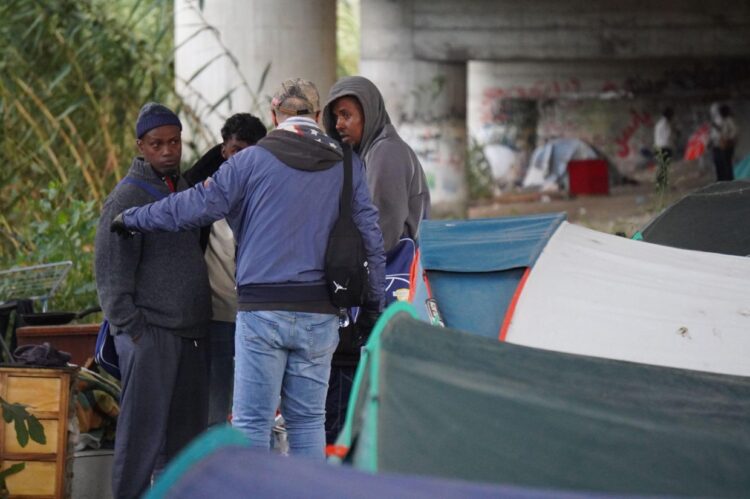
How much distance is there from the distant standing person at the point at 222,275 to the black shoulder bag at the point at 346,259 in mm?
685

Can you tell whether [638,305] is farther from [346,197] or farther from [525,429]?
[525,429]

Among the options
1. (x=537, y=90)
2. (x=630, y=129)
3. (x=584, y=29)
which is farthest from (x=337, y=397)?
(x=537, y=90)

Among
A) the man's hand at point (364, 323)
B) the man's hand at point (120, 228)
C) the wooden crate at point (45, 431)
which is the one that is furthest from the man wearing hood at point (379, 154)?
the man's hand at point (120, 228)

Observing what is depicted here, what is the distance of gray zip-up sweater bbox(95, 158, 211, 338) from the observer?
5.80 metres

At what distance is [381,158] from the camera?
6.77 m

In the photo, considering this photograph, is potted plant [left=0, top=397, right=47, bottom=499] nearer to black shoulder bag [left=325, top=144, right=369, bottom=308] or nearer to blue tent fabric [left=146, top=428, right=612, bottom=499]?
black shoulder bag [left=325, top=144, right=369, bottom=308]

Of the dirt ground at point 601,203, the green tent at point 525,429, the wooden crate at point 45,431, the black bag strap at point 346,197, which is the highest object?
the black bag strap at point 346,197

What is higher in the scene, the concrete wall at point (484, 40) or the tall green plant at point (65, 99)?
the concrete wall at point (484, 40)

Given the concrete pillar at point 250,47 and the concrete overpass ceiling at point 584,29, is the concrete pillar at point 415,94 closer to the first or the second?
the concrete overpass ceiling at point 584,29

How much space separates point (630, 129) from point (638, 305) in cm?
3272

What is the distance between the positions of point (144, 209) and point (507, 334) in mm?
1594

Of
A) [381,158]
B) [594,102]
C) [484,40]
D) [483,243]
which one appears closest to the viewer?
[483,243]

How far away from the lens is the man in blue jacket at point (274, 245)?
18.3ft

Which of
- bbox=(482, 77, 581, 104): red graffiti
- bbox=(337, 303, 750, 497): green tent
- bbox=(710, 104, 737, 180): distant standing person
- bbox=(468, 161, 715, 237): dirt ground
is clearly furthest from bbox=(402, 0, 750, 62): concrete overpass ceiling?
bbox=(337, 303, 750, 497): green tent
